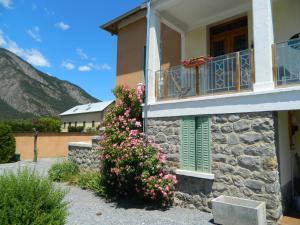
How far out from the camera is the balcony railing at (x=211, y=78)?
20.0 ft

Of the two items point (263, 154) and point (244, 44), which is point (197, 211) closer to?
point (263, 154)

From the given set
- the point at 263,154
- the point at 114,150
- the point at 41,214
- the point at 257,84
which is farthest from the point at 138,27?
the point at 41,214

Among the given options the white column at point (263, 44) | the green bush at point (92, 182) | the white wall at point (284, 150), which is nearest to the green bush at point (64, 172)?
the green bush at point (92, 182)

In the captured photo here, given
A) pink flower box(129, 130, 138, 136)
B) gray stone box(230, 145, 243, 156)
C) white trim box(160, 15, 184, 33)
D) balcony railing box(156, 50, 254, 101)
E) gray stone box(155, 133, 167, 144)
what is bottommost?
gray stone box(230, 145, 243, 156)

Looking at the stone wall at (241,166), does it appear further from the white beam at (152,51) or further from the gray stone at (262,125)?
the white beam at (152,51)

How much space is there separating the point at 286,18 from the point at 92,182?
7.91 m

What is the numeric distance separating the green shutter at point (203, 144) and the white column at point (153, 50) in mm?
2013

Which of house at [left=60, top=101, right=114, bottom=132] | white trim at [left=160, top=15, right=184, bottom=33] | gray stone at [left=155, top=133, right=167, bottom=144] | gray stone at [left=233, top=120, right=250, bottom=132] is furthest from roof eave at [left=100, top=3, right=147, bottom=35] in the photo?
house at [left=60, top=101, right=114, bottom=132]

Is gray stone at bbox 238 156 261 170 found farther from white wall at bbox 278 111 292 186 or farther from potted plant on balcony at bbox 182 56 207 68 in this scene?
potted plant on balcony at bbox 182 56 207 68

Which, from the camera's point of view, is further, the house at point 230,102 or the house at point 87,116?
the house at point 87,116

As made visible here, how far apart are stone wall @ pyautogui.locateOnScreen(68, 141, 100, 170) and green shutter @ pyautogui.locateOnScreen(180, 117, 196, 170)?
13.0ft

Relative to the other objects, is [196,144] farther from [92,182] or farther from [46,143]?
[46,143]

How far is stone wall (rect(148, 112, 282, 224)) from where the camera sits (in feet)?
17.1

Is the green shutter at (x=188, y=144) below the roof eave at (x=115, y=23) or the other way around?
below
